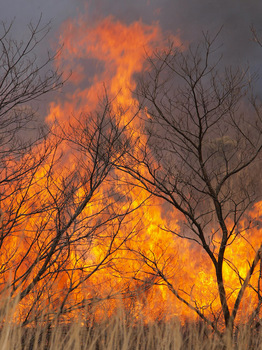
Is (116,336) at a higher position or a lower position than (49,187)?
lower

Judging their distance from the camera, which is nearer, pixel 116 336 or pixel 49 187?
pixel 116 336

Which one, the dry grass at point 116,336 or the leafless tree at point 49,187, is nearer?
the dry grass at point 116,336

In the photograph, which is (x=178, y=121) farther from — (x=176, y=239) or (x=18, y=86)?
(x=176, y=239)

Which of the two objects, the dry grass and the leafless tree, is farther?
the leafless tree

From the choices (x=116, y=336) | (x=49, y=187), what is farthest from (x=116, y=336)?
(x=49, y=187)

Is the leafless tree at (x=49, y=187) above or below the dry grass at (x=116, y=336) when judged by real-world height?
above

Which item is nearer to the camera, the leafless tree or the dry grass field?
the dry grass field

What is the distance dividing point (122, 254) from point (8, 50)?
503 inches

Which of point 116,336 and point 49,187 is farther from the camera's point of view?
point 49,187

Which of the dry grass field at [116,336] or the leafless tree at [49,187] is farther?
the leafless tree at [49,187]

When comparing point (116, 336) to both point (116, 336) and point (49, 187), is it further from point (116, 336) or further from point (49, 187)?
point (49, 187)

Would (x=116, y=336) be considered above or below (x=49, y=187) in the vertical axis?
below

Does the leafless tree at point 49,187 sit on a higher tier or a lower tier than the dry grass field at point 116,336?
higher

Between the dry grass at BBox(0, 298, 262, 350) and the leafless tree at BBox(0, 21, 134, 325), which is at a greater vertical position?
the leafless tree at BBox(0, 21, 134, 325)
